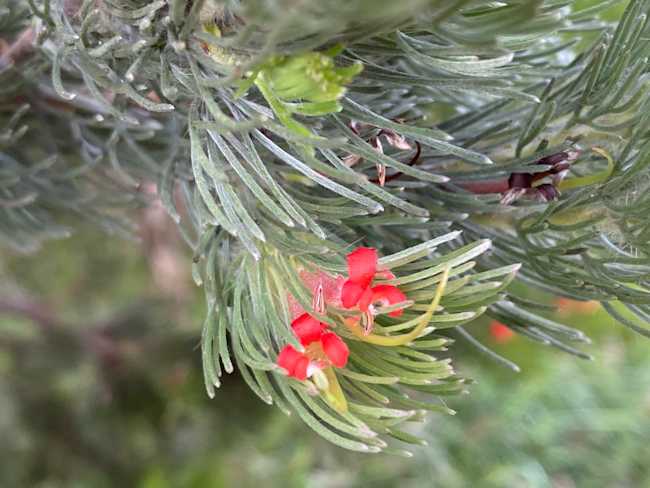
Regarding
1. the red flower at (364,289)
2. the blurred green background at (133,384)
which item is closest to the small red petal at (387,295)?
the red flower at (364,289)

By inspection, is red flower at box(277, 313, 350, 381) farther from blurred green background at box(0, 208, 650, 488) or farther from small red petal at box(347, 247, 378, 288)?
blurred green background at box(0, 208, 650, 488)

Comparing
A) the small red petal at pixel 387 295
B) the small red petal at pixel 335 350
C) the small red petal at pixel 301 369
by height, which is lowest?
the small red petal at pixel 301 369

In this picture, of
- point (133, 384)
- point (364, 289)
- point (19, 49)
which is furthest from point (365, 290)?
point (133, 384)

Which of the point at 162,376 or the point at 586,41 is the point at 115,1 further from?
the point at 162,376

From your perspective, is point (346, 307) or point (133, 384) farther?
point (133, 384)

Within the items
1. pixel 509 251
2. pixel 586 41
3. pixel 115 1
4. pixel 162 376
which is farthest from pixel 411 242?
pixel 162 376

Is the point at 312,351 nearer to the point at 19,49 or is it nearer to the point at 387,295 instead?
the point at 387,295

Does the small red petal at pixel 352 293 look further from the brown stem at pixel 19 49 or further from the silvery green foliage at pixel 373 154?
the brown stem at pixel 19 49
